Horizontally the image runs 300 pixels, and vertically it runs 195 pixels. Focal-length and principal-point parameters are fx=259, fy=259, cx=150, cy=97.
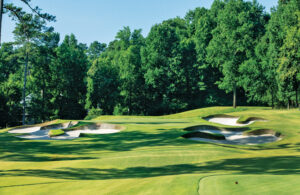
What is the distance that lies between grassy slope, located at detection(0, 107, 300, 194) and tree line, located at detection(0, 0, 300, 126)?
22.0 metres

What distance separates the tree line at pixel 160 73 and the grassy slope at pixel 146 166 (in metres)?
22.0

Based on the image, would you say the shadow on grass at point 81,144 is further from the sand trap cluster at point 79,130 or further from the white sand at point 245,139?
the sand trap cluster at point 79,130

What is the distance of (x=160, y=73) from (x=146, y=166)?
41.8m

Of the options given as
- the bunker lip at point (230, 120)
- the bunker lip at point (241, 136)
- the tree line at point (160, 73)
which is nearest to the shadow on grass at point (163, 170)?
the bunker lip at point (241, 136)

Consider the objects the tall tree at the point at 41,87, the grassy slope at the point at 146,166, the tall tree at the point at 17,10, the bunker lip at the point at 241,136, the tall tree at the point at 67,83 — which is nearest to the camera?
the grassy slope at the point at 146,166

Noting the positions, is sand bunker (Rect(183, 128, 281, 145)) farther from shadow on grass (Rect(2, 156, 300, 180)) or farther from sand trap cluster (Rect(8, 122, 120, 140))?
sand trap cluster (Rect(8, 122, 120, 140))

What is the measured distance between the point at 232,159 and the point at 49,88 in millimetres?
46229

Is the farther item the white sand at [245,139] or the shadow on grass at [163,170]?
the white sand at [245,139]

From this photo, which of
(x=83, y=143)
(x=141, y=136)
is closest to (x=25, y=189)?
(x=83, y=143)

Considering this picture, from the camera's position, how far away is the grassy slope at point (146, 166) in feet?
21.8

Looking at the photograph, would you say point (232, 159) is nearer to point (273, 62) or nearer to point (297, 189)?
point (297, 189)

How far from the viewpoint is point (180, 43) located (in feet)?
185

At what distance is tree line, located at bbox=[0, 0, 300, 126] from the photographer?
1758 inches

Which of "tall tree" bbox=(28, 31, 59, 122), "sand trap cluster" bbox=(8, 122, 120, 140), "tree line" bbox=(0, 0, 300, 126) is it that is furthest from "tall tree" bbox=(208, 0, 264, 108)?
"tall tree" bbox=(28, 31, 59, 122)
